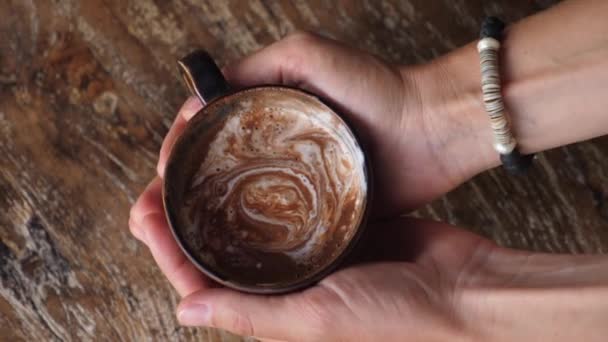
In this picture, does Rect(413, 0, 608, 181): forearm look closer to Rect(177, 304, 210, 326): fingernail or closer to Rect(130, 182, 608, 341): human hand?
Rect(130, 182, 608, 341): human hand

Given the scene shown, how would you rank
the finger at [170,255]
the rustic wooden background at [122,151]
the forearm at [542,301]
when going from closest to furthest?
the forearm at [542,301]
the finger at [170,255]
the rustic wooden background at [122,151]

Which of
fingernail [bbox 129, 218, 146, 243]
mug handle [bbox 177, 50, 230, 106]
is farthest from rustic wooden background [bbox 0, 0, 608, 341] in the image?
mug handle [bbox 177, 50, 230, 106]

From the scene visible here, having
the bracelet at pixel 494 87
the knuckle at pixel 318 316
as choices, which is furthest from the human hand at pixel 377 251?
the bracelet at pixel 494 87

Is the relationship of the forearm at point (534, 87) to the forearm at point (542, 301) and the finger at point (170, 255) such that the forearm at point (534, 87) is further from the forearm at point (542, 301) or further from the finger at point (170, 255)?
the finger at point (170, 255)

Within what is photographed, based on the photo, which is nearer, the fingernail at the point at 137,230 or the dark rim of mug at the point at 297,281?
the dark rim of mug at the point at 297,281

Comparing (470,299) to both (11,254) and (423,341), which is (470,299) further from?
(11,254)

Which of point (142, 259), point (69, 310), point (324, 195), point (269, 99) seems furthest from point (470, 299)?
point (69, 310)

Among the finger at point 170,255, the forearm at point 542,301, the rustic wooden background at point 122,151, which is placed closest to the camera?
the forearm at point 542,301
